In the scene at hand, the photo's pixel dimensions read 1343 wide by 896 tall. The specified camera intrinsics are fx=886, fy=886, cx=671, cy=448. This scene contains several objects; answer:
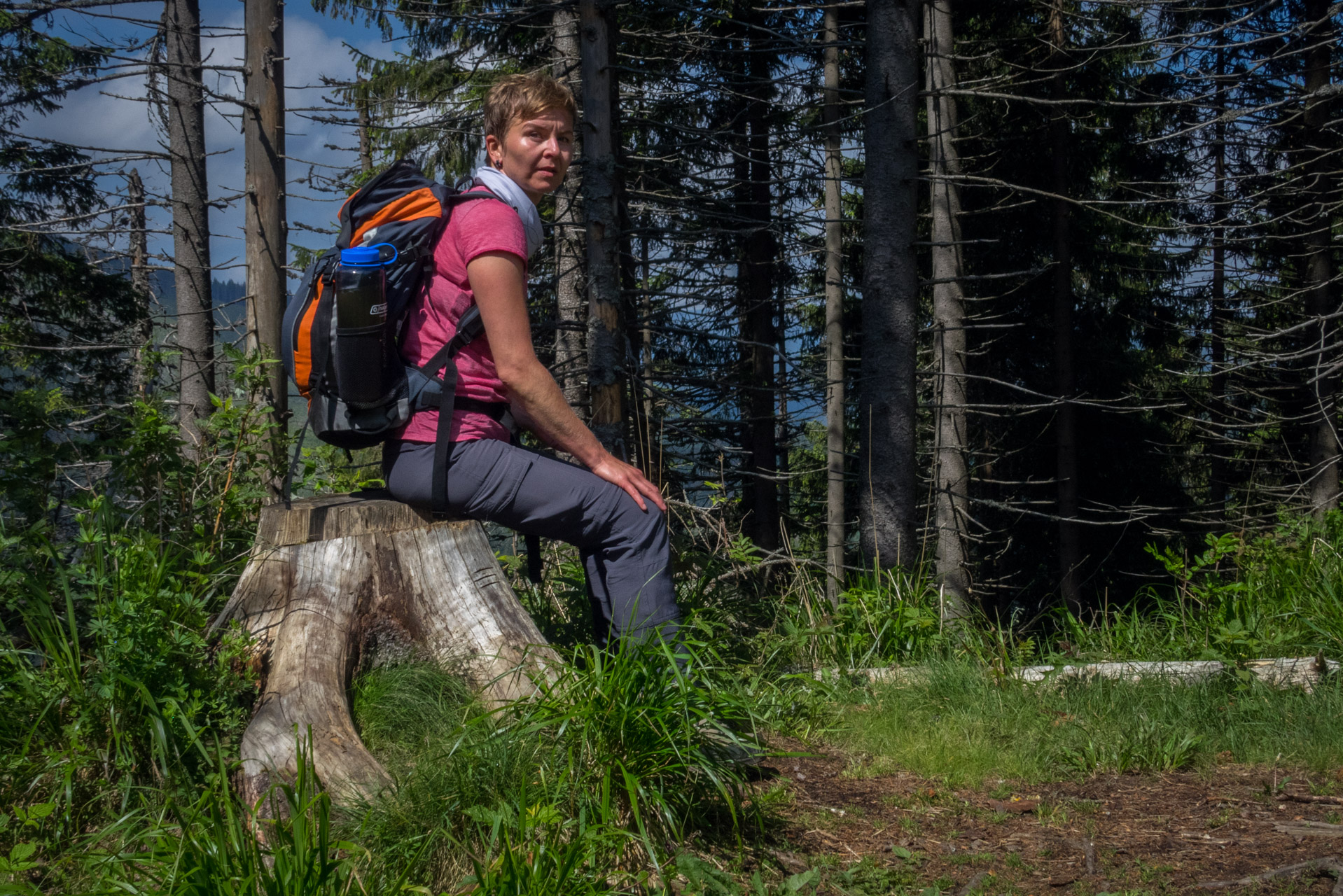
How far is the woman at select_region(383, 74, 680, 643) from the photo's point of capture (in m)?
2.85

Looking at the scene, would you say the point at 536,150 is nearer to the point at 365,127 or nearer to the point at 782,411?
the point at 365,127

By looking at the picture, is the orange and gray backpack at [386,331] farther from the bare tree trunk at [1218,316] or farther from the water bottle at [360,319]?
the bare tree trunk at [1218,316]

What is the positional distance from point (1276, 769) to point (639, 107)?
1164cm

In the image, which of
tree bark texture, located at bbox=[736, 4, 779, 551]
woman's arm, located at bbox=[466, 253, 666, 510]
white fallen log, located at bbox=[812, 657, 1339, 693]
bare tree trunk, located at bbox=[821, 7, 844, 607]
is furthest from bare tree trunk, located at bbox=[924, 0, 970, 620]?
woman's arm, located at bbox=[466, 253, 666, 510]

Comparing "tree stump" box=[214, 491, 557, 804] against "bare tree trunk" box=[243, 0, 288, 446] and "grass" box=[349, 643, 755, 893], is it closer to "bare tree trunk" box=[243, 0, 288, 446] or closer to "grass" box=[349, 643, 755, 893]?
"grass" box=[349, 643, 755, 893]

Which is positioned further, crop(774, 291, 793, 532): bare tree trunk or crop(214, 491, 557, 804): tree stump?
crop(774, 291, 793, 532): bare tree trunk

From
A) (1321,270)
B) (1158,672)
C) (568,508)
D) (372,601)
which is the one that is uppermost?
(1321,270)

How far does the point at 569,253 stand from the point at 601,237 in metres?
4.03

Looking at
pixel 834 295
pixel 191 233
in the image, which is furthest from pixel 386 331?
pixel 834 295

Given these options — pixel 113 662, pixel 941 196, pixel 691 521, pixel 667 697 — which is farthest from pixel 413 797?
pixel 941 196

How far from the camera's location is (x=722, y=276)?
51.3 feet

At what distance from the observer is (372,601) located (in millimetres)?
3191

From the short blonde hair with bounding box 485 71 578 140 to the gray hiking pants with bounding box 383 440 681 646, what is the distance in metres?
1.10

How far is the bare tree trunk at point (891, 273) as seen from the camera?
6688mm
